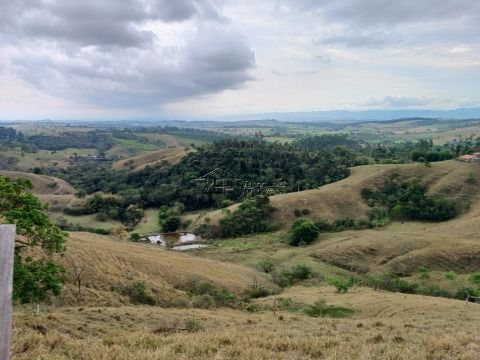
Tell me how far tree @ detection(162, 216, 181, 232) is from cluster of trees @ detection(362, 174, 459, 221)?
37.9 metres

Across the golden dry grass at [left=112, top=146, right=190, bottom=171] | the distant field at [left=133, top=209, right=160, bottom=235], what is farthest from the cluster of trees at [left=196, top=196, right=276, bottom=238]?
the golden dry grass at [left=112, top=146, right=190, bottom=171]

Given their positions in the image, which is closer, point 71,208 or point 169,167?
point 71,208

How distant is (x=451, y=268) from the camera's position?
5003 cm

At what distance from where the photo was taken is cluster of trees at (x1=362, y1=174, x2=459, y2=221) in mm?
77062

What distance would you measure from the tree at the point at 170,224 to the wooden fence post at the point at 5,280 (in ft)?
263

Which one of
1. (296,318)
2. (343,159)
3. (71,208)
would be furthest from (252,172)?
(296,318)

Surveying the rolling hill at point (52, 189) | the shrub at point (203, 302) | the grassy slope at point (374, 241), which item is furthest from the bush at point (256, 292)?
the rolling hill at point (52, 189)

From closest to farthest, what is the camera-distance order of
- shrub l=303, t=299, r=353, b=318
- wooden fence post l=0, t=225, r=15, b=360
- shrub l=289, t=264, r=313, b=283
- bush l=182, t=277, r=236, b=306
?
wooden fence post l=0, t=225, r=15, b=360 → shrub l=303, t=299, r=353, b=318 → bush l=182, t=277, r=236, b=306 → shrub l=289, t=264, r=313, b=283

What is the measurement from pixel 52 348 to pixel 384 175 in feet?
296

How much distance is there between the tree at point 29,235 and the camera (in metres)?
16.7

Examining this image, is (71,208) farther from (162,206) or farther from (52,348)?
(52,348)

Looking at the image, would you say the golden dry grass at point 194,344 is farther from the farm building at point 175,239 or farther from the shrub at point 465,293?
the farm building at point 175,239

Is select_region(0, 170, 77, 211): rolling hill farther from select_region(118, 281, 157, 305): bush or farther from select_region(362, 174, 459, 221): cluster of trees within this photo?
select_region(118, 281, 157, 305): bush

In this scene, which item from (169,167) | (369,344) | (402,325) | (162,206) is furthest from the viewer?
(169,167)
